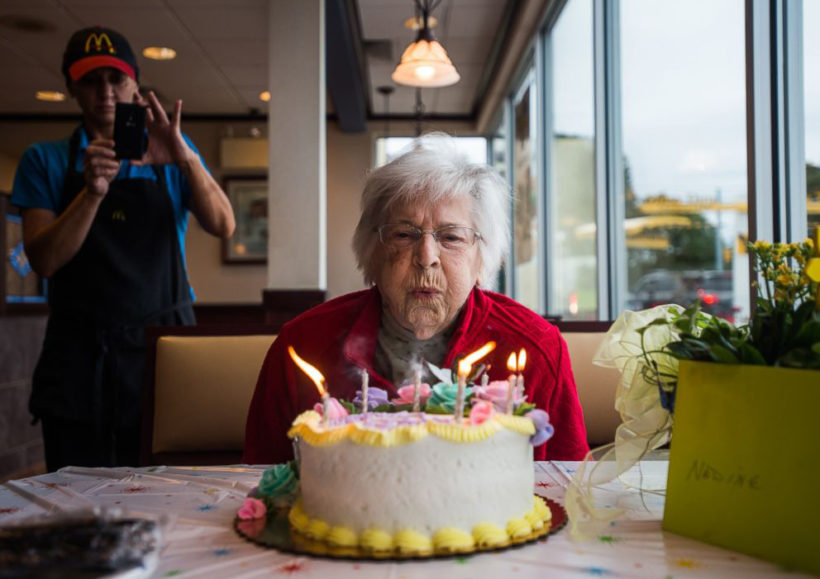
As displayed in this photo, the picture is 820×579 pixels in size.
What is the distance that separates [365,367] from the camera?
4.84 ft

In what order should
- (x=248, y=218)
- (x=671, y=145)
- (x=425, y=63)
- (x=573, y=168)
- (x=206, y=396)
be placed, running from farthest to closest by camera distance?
1. (x=248, y=218)
2. (x=573, y=168)
3. (x=425, y=63)
4. (x=671, y=145)
5. (x=206, y=396)

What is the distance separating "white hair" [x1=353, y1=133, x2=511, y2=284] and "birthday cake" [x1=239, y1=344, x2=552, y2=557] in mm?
761

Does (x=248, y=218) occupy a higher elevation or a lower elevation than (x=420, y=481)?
higher

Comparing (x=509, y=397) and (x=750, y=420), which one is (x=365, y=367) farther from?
(x=750, y=420)

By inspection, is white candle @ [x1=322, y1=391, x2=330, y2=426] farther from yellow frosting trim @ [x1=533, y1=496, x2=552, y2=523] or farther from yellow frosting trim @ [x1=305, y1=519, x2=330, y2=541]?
yellow frosting trim @ [x1=533, y1=496, x2=552, y2=523]

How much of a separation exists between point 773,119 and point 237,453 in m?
1.77

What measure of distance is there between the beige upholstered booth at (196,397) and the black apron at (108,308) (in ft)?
0.33

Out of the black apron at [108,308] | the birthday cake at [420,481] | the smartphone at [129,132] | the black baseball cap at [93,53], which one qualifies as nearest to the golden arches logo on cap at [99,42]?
the black baseball cap at [93,53]

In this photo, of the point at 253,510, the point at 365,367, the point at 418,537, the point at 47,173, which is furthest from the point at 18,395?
the point at 418,537

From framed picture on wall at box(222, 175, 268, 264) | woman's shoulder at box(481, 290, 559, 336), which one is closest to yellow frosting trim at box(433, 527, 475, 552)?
woman's shoulder at box(481, 290, 559, 336)

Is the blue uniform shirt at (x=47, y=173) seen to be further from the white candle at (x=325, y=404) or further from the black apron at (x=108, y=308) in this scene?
the white candle at (x=325, y=404)

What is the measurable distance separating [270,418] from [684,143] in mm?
2131

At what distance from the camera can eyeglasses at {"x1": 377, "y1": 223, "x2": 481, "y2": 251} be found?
152 centimetres

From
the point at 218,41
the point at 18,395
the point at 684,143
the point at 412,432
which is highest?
the point at 218,41
